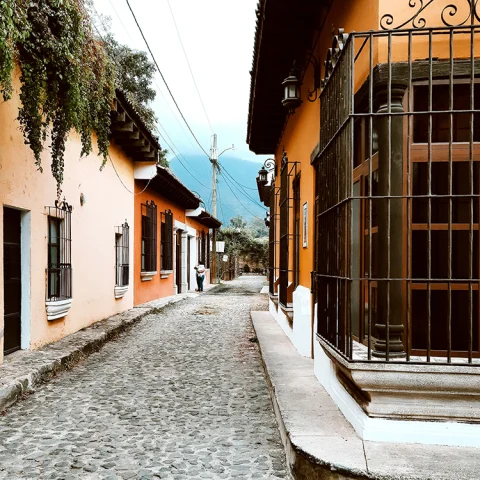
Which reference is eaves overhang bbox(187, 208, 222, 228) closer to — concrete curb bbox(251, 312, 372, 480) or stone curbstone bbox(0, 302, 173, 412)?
stone curbstone bbox(0, 302, 173, 412)

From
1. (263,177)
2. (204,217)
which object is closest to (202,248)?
(204,217)

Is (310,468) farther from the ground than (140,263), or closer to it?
closer to it

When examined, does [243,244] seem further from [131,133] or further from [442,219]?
[442,219]

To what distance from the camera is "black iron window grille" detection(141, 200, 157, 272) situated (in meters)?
11.9

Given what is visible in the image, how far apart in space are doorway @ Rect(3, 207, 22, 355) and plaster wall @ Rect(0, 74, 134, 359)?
8cm

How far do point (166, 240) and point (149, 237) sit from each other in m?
2.21

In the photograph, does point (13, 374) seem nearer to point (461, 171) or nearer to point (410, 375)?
point (410, 375)

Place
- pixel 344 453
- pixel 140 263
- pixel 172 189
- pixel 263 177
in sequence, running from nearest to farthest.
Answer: pixel 344 453 → pixel 140 263 → pixel 263 177 → pixel 172 189

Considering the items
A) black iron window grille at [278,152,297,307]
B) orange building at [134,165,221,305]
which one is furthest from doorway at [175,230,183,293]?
black iron window grille at [278,152,297,307]

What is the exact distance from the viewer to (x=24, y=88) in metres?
4.27

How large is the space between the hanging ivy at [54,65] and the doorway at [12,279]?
2.53 ft

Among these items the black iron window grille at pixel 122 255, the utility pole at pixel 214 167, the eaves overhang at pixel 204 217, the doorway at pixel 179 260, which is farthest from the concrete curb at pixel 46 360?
the utility pole at pixel 214 167

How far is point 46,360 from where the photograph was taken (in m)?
5.17

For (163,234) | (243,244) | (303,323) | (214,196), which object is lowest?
(303,323)
